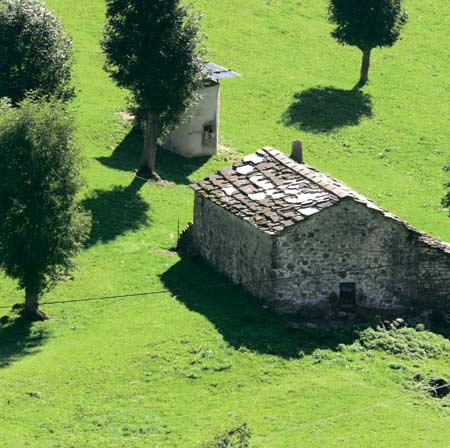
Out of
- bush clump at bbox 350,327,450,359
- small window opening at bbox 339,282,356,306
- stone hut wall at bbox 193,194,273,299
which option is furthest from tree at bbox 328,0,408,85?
bush clump at bbox 350,327,450,359

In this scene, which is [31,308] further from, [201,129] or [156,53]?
[201,129]

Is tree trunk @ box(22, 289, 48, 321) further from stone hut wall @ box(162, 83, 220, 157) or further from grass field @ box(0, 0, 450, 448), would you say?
stone hut wall @ box(162, 83, 220, 157)

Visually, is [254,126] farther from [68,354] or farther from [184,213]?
[68,354]

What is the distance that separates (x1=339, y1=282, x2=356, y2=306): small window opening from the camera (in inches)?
2418

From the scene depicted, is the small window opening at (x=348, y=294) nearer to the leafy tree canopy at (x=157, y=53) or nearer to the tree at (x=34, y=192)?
the tree at (x=34, y=192)

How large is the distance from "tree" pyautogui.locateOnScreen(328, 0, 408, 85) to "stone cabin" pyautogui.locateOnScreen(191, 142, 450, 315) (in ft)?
97.2

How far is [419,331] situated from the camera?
60.1m

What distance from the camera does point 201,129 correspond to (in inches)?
3174

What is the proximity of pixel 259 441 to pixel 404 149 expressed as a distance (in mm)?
40277

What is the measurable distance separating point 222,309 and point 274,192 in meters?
5.59

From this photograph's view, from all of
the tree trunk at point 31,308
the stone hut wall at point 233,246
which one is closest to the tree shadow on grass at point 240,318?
the stone hut wall at point 233,246

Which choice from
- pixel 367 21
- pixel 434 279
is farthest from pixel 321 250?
pixel 367 21

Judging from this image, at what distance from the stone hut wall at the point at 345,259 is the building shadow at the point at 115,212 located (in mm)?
11696

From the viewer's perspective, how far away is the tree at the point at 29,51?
235 ft
